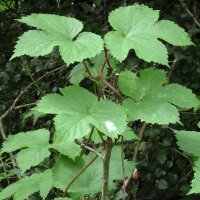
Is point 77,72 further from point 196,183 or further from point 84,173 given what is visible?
point 196,183

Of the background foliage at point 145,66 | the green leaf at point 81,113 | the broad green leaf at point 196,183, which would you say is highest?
the green leaf at point 81,113

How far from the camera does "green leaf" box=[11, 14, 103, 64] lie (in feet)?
3.58

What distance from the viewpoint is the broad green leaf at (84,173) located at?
4.51 feet

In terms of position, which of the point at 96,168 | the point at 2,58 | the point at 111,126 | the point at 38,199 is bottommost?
the point at 38,199

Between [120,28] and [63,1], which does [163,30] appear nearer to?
[120,28]

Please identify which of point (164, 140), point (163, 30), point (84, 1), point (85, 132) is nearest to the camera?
point (85, 132)

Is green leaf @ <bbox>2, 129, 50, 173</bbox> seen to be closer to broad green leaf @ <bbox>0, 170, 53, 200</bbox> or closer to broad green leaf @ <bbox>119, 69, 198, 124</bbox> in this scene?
broad green leaf @ <bbox>0, 170, 53, 200</bbox>

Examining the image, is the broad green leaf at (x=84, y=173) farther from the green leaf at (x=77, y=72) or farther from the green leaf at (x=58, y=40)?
the green leaf at (x=58, y=40)

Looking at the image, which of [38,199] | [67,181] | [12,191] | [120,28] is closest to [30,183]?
[12,191]

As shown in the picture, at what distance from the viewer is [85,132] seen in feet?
3.38

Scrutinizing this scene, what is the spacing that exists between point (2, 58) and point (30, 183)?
212cm

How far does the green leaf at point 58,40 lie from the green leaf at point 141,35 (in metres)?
0.05

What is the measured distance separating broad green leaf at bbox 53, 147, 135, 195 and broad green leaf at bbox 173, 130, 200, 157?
7.2 inches

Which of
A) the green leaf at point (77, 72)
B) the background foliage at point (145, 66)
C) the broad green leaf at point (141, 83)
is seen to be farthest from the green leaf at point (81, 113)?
the background foliage at point (145, 66)
